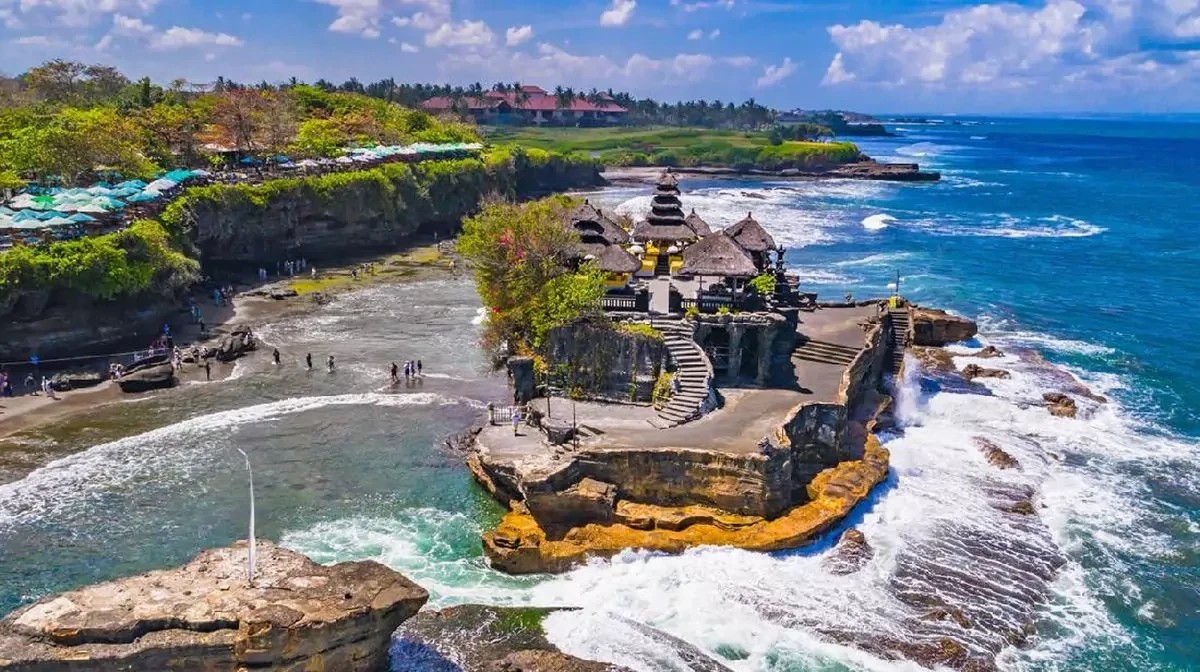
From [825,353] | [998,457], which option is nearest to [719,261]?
[825,353]

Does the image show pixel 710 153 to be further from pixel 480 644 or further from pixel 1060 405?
pixel 480 644

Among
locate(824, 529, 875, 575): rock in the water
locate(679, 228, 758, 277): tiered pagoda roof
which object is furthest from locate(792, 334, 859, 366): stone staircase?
locate(824, 529, 875, 575): rock in the water

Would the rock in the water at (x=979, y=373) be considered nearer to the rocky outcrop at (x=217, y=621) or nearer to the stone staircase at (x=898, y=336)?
the stone staircase at (x=898, y=336)

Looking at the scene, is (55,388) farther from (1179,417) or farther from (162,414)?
(1179,417)

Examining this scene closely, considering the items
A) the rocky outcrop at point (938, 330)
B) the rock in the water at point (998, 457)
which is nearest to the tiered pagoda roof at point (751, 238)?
the rock in the water at point (998, 457)

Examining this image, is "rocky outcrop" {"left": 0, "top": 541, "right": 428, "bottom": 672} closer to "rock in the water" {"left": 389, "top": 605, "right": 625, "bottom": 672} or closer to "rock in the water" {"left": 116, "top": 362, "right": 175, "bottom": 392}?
"rock in the water" {"left": 389, "top": 605, "right": 625, "bottom": 672}

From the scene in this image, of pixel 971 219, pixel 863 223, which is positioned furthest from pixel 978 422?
pixel 971 219
